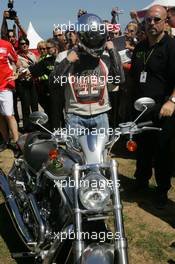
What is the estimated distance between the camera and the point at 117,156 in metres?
6.02

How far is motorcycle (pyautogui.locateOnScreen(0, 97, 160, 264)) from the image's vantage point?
7.31 ft

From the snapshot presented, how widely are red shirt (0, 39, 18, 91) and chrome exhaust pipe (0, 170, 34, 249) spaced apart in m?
2.43

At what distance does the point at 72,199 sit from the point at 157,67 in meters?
2.05

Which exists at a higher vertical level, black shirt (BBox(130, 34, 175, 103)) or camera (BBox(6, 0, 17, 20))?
camera (BBox(6, 0, 17, 20))

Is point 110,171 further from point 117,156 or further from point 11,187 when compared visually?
point 117,156

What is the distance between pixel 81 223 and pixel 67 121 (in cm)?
171

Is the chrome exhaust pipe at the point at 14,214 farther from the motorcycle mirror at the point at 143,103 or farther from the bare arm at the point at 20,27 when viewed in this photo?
the bare arm at the point at 20,27

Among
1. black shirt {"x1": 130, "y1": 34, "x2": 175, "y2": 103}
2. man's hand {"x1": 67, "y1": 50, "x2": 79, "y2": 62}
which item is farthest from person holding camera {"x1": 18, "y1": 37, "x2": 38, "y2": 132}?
man's hand {"x1": 67, "y1": 50, "x2": 79, "y2": 62}

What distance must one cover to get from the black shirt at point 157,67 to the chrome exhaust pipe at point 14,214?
5.64ft

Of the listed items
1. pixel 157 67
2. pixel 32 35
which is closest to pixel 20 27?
pixel 157 67

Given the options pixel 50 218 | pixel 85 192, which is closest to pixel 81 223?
pixel 85 192

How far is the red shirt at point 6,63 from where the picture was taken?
19.5ft

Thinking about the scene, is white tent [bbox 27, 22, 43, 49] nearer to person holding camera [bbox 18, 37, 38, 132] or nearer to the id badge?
person holding camera [bbox 18, 37, 38, 132]

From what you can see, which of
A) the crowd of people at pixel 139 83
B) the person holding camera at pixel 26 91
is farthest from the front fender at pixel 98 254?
the person holding camera at pixel 26 91
